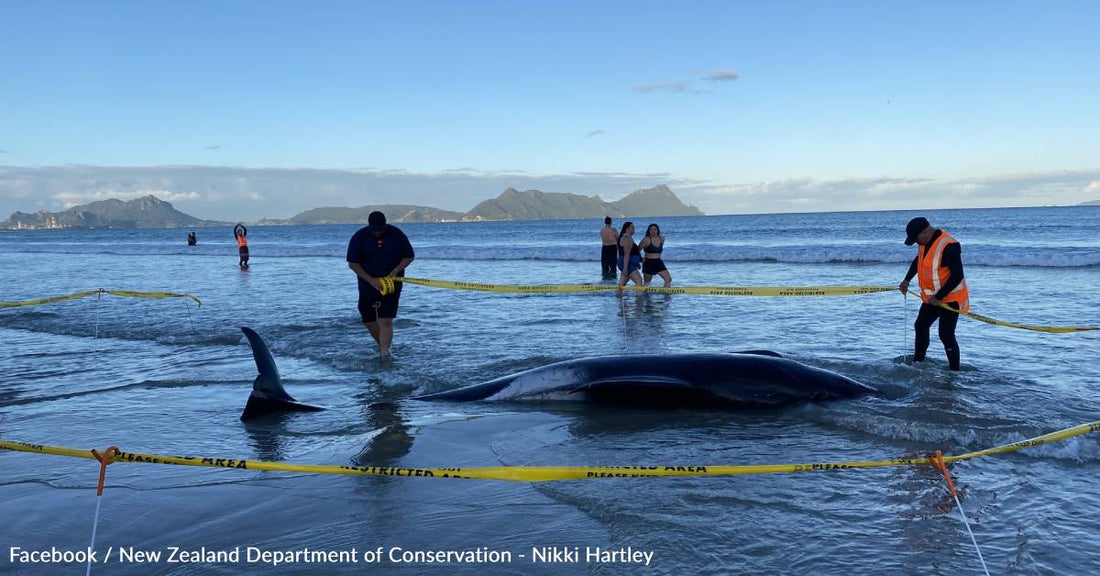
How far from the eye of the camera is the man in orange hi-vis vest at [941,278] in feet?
26.3

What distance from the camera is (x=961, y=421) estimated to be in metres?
6.12

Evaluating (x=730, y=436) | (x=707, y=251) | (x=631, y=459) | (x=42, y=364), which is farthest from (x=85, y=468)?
(x=707, y=251)

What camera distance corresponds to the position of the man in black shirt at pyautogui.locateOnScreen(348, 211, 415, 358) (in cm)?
924

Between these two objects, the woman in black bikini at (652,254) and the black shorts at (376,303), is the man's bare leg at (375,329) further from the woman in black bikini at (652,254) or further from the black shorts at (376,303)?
the woman in black bikini at (652,254)

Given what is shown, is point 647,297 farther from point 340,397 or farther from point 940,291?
point 340,397

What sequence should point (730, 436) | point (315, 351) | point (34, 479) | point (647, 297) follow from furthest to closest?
point (647, 297), point (315, 351), point (730, 436), point (34, 479)

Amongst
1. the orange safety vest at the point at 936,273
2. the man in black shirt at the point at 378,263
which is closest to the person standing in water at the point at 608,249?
the man in black shirt at the point at 378,263

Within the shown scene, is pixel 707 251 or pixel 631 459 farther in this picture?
pixel 707 251

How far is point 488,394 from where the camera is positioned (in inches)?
290

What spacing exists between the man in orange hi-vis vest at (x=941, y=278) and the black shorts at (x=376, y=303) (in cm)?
596

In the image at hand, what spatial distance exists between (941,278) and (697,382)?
3.39 meters

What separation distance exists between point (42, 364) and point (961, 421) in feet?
34.8

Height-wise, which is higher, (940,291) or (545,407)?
(940,291)

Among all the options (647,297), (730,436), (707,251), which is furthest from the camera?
(707,251)
